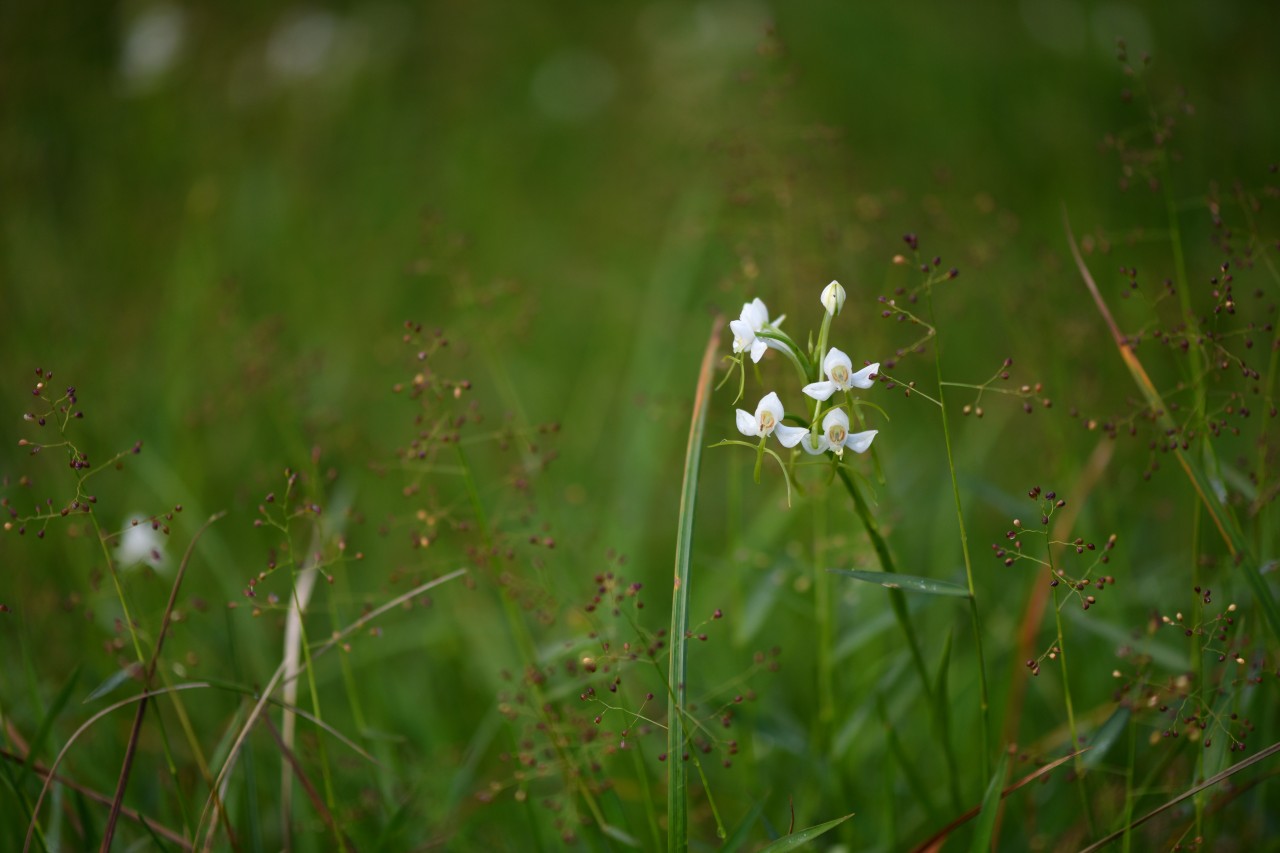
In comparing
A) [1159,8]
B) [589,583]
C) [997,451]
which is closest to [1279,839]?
[589,583]

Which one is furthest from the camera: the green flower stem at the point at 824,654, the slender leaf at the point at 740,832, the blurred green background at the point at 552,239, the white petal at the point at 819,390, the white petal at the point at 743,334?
the blurred green background at the point at 552,239

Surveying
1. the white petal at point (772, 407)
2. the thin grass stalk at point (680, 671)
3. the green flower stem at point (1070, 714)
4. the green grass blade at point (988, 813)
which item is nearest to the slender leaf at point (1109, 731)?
the green flower stem at point (1070, 714)

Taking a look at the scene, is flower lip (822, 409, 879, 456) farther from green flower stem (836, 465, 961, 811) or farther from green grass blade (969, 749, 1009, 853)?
green grass blade (969, 749, 1009, 853)

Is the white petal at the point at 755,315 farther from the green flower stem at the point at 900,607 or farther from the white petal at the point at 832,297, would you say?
the green flower stem at the point at 900,607

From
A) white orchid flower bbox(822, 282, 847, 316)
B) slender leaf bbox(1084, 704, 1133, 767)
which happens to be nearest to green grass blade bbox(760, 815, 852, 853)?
slender leaf bbox(1084, 704, 1133, 767)

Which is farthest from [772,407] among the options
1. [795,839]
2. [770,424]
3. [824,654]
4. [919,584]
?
[824,654]

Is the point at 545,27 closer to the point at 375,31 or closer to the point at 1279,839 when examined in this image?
the point at 375,31

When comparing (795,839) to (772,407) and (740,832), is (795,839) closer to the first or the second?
(740,832)
